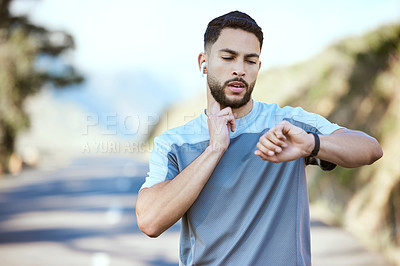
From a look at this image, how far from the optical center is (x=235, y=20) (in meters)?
2.59

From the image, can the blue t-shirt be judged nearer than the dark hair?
Yes

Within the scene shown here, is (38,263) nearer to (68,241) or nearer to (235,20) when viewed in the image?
(68,241)

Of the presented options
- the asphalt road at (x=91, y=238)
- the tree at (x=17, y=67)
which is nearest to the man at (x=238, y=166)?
the asphalt road at (x=91, y=238)

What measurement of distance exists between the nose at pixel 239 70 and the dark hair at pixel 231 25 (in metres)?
0.17

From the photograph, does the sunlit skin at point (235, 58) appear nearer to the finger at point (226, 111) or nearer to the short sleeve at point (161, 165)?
the finger at point (226, 111)

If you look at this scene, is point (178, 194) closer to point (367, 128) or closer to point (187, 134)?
point (187, 134)

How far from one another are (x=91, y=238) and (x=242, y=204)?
840 cm

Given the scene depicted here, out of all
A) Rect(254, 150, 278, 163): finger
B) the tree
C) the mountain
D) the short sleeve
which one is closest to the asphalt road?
the mountain

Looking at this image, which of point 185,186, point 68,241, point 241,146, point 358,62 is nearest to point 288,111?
point 241,146

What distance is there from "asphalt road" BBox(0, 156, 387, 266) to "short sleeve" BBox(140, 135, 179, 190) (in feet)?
19.6

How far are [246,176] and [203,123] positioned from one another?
1.17 ft

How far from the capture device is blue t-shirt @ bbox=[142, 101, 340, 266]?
247 cm

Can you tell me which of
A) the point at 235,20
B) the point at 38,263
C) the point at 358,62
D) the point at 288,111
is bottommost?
the point at 38,263

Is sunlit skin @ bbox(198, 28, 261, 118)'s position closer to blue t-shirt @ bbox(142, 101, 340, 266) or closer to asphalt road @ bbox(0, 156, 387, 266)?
blue t-shirt @ bbox(142, 101, 340, 266)
